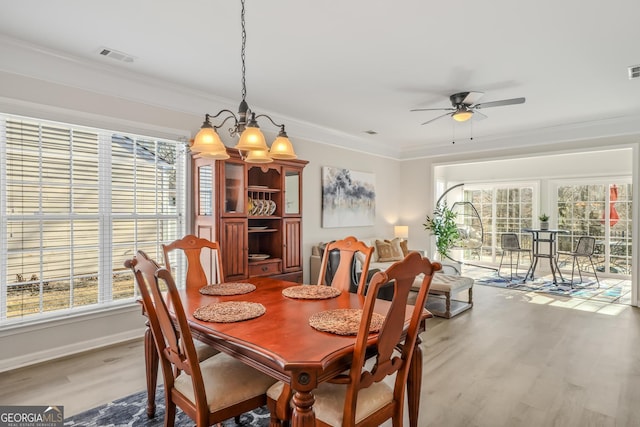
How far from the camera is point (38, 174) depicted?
122 inches

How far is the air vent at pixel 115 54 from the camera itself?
2.99 metres

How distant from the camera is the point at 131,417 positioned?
7.36 feet

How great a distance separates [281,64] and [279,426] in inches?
112

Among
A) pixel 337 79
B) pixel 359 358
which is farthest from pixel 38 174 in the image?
pixel 359 358

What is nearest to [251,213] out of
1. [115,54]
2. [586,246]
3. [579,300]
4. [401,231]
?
Answer: [115,54]

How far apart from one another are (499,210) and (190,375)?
836 centimetres

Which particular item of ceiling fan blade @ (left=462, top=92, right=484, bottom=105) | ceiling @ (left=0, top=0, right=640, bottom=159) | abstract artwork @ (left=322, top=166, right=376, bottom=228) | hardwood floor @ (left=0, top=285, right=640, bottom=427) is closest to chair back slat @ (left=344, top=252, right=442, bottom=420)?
hardwood floor @ (left=0, top=285, right=640, bottom=427)

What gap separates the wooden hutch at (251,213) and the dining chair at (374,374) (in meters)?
2.38

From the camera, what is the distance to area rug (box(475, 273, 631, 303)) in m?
5.62

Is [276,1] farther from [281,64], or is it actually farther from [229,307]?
[229,307]

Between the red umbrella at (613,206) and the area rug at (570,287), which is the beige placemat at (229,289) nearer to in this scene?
the area rug at (570,287)

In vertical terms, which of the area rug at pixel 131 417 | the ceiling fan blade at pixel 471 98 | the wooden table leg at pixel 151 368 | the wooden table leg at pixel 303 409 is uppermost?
the ceiling fan blade at pixel 471 98

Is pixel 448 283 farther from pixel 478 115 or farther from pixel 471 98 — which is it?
pixel 471 98

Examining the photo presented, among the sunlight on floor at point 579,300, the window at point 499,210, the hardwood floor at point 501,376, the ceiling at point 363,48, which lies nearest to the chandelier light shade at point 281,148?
the ceiling at point 363,48
